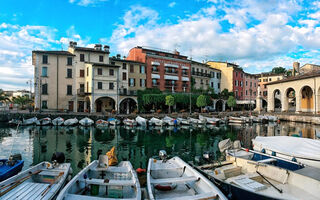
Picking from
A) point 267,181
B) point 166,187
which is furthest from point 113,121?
point 267,181

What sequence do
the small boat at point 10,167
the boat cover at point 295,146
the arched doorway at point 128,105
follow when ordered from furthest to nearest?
the arched doorway at point 128,105 < the boat cover at point 295,146 < the small boat at point 10,167

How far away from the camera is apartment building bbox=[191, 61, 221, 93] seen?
172ft

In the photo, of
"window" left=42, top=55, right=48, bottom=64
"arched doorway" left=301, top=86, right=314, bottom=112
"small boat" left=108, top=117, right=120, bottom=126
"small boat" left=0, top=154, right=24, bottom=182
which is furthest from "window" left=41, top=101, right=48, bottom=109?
"arched doorway" left=301, top=86, right=314, bottom=112

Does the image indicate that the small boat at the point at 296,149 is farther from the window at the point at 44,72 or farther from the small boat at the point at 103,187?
the window at the point at 44,72

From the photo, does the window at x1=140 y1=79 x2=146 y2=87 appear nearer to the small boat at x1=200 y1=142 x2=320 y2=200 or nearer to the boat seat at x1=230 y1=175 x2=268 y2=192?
the small boat at x1=200 y1=142 x2=320 y2=200

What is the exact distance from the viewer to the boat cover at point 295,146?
9.75m

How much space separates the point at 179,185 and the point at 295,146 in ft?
Answer: 24.6

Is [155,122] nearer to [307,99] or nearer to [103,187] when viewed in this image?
[103,187]

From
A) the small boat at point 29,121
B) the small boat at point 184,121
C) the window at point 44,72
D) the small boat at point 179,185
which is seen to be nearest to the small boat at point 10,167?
the small boat at point 179,185

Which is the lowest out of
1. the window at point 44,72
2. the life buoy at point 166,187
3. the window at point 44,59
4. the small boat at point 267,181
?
the life buoy at point 166,187

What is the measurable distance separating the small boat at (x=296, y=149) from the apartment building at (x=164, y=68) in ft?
112

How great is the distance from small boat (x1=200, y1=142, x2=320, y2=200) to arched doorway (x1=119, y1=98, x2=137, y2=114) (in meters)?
33.6

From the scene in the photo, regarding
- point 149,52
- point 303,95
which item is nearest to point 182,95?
point 149,52

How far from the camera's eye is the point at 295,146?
10.7 m
